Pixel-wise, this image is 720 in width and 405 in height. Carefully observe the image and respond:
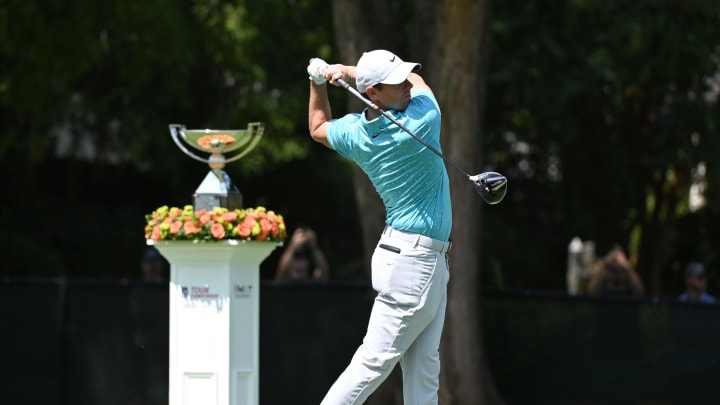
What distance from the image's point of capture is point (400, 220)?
19.2 feet

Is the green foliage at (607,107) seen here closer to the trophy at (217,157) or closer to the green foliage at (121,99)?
the green foliage at (121,99)

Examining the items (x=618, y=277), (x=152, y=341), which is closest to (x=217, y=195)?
(x=152, y=341)

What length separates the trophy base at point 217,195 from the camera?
24.4ft

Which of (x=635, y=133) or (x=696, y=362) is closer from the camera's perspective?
(x=696, y=362)

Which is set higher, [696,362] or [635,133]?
[635,133]

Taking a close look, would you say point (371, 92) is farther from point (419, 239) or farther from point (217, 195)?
point (217, 195)

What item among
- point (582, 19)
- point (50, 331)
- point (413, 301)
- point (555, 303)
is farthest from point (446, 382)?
point (582, 19)

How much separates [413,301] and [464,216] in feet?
16.1

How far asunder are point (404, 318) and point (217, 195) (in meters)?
1.99

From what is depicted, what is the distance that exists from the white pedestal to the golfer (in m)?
1.43

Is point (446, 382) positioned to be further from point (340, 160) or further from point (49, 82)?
point (340, 160)

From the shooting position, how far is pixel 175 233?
7129 millimetres

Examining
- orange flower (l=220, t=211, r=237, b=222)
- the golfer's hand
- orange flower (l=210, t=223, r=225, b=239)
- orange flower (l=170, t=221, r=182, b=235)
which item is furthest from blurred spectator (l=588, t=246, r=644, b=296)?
the golfer's hand

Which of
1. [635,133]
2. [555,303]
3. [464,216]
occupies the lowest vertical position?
[555,303]
